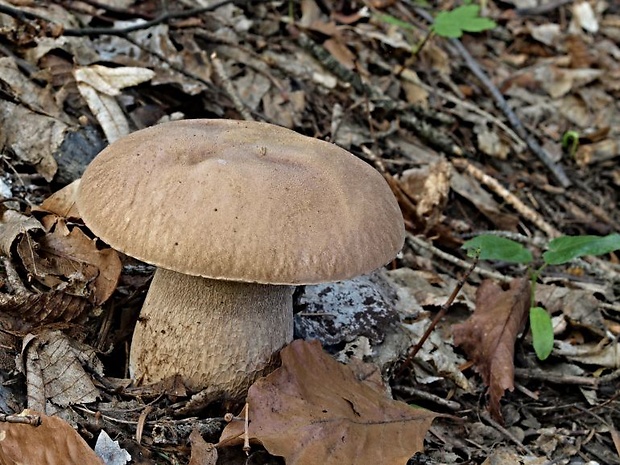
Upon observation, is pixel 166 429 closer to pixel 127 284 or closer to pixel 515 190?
pixel 127 284

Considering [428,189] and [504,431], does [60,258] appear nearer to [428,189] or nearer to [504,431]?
[504,431]

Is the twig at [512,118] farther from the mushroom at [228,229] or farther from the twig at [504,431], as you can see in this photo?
the mushroom at [228,229]

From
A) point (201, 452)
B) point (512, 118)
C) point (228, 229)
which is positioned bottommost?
point (512, 118)

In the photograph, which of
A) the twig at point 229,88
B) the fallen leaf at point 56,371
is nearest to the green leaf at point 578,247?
the twig at point 229,88

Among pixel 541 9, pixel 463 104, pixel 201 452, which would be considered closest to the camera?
pixel 201 452

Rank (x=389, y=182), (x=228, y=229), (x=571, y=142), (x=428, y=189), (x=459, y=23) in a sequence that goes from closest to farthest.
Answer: (x=228, y=229)
(x=389, y=182)
(x=428, y=189)
(x=459, y=23)
(x=571, y=142)

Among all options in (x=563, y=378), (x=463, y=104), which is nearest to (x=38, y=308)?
(x=563, y=378)

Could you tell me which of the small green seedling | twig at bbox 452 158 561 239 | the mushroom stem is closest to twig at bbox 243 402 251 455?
the mushroom stem
